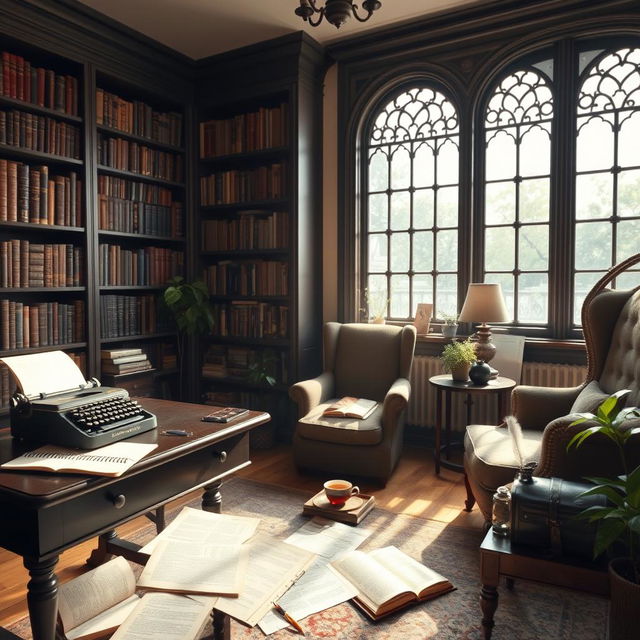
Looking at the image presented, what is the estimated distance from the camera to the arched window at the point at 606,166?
3490mm

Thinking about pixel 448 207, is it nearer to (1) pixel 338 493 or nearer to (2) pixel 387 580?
(1) pixel 338 493

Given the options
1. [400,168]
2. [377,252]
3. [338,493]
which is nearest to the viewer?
[338,493]

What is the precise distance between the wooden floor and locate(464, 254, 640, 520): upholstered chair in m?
0.19

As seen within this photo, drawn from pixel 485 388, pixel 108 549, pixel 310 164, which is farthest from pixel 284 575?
pixel 310 164

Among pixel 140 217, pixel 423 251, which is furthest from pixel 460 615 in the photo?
pixel 140 217

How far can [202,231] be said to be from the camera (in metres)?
4.61

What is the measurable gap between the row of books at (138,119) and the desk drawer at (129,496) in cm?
294

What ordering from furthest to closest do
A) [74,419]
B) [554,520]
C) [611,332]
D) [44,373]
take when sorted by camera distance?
[611,332] < [44,373] < [554,520] < [74,419]

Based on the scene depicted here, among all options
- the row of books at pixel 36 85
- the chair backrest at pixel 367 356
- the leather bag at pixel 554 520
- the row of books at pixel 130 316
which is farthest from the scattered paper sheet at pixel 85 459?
the row of books at pixel 36 85

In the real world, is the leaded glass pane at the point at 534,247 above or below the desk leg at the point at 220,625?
above

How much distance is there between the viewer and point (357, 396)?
152 inches

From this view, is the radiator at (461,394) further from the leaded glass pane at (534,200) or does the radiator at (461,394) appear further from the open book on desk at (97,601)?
the open book on desk at (97,601)

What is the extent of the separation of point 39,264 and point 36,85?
1087 mm

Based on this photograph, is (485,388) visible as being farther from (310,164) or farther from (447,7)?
(447,7)
